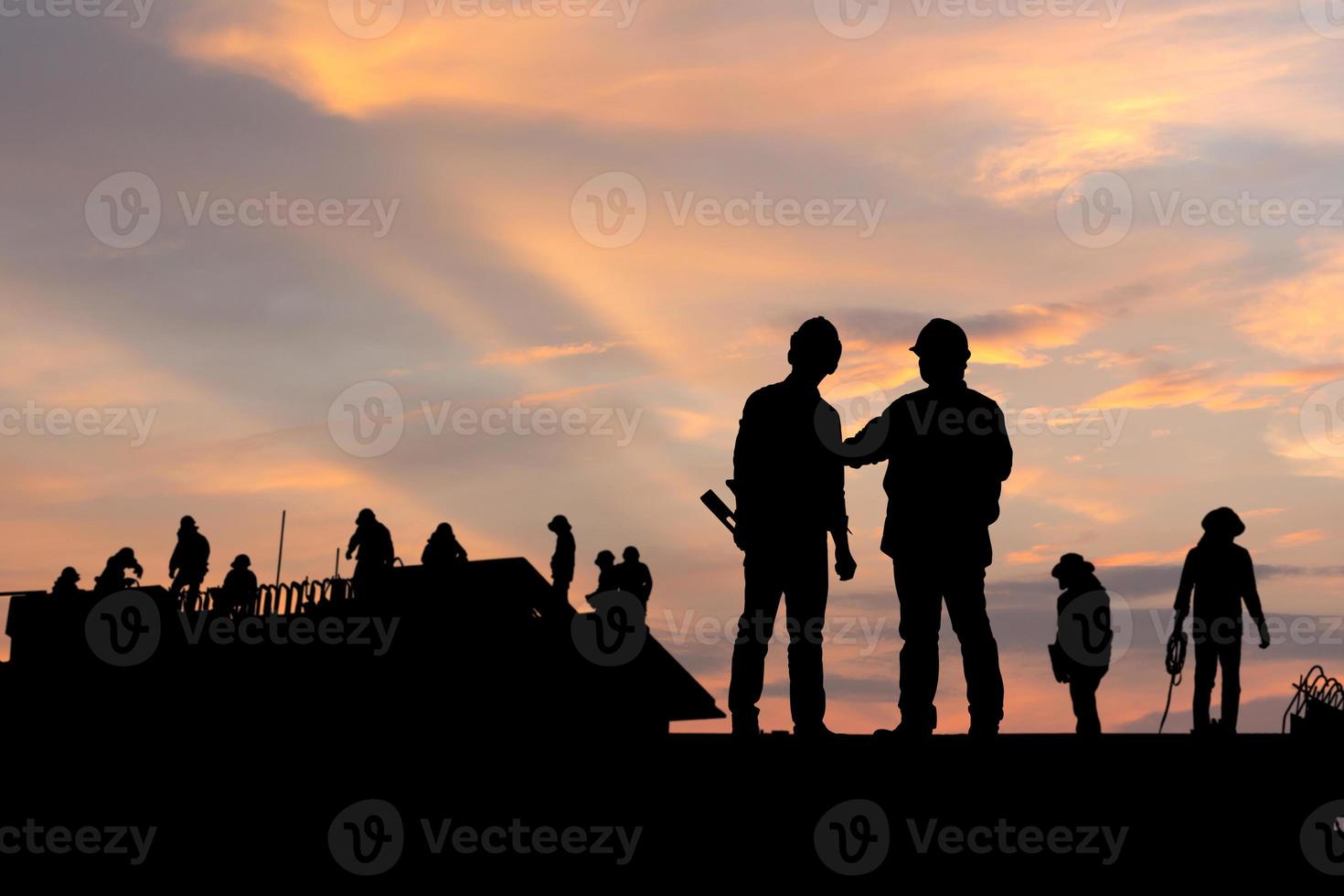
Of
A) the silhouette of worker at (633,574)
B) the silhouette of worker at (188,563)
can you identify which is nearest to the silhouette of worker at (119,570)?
the silhouette of worker at (188,563)

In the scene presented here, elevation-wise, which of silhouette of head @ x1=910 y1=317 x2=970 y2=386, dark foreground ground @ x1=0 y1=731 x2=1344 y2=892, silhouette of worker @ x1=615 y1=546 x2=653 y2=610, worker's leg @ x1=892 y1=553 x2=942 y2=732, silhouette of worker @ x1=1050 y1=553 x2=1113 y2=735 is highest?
silhouette of worker @ x1=615 y1=546 x2=653 y2=610

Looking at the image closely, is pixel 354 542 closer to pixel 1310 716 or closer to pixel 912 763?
pixel 1310 716

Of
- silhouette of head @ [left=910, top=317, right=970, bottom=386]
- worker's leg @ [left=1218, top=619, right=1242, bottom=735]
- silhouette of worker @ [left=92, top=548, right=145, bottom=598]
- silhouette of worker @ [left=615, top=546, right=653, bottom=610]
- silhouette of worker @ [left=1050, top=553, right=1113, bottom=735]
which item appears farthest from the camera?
silhouette of worker @ [left=92, top=548, right=145, bottom=598]

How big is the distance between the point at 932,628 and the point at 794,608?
2.81ft

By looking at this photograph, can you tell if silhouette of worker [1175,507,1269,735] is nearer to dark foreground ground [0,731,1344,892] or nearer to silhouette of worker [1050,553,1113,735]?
silhouette of worker [1050,553,1113,735]

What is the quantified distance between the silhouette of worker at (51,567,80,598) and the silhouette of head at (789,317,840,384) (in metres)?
23.3

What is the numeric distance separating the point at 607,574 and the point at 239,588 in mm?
A: 8854

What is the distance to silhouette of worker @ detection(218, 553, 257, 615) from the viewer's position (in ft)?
92.1

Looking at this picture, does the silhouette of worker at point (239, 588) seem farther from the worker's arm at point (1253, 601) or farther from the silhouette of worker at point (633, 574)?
the worker's arm at point (1253, 601)

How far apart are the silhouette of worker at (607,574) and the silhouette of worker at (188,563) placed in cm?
851

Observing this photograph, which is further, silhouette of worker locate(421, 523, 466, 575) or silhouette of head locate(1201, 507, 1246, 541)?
silhouette of worker locate(421, 523, 466, 575)

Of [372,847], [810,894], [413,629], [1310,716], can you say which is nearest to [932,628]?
[810,894]

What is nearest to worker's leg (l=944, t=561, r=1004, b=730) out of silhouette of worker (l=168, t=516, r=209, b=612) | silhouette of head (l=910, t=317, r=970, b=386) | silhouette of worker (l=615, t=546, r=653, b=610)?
silhouette of head (l=910, t=317, r=970, b=386)

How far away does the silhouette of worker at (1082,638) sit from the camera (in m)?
13.7
